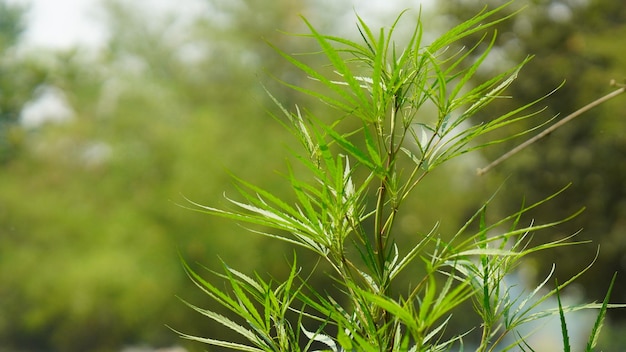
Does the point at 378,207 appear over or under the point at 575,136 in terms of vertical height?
over

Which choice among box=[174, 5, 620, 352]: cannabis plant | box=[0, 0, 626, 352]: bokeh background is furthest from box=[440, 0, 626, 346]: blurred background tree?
box=[174, 5, 620, 352]: cannabis plant

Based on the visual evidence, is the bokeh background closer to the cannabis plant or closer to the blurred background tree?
the blurred background tree

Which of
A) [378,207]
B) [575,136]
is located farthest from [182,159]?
[378,207]

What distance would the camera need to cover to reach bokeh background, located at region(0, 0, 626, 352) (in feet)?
24.3

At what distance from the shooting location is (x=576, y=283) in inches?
317

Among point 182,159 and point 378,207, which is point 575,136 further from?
point 378,207

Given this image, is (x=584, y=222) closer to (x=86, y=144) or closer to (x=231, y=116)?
(x=231, y=116)

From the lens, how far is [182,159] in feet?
34.8

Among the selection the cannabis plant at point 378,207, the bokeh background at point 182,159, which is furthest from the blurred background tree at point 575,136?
the cannabis plant at point 378,207

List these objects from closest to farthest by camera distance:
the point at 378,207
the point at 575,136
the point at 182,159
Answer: the point at 378,207 → the point at 575,136 → the point at 182,159

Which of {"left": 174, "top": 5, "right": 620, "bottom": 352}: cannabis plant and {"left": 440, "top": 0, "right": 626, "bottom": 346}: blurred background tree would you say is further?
{"left": 440, "top": 0, "right": 626, "bottom": 346}: blurred background tree

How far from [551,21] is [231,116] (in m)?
6.05

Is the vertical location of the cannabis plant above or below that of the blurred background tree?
above

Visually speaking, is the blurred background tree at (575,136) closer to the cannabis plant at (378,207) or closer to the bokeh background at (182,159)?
the bokeh background at (182,159)
